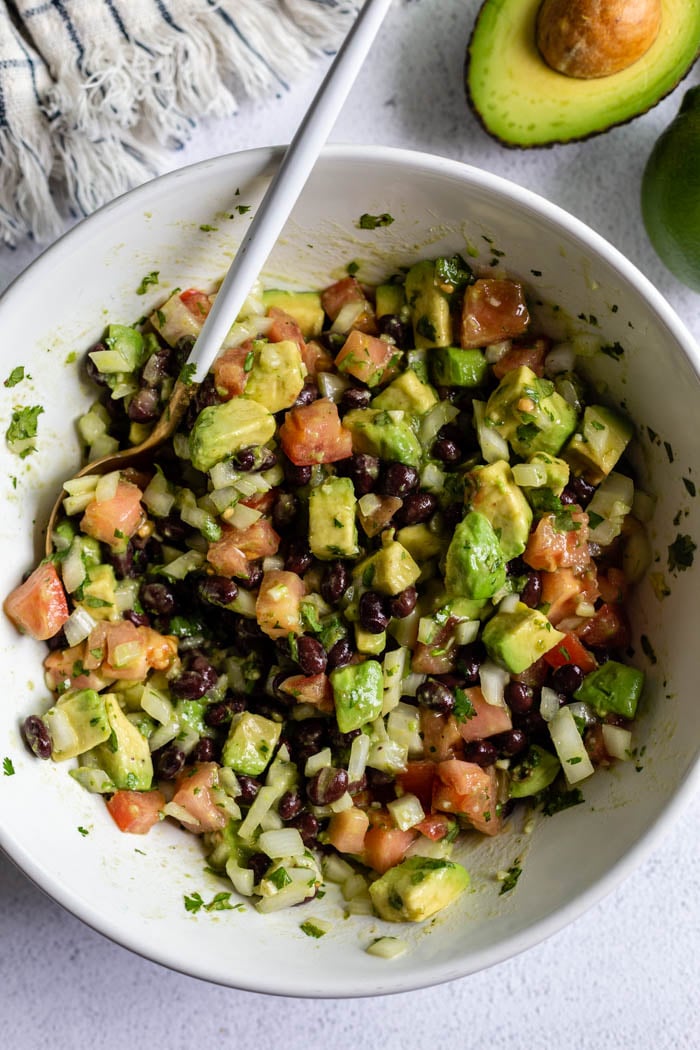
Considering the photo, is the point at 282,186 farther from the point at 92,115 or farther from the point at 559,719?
the point at 559,719

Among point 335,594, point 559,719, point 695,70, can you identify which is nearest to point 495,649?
point 559,719

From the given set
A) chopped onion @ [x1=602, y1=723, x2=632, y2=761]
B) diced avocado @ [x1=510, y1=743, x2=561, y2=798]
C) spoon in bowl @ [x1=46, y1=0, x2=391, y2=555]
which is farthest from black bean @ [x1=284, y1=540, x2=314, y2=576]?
chopped onion @ [x1=602, y1=723, x2=632, y2=761]

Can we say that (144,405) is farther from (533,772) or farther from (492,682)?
(533,772)

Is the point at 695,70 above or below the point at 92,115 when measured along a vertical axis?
above

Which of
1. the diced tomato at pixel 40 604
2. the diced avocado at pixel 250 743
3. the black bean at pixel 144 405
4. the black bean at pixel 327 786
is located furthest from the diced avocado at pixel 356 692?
the black bean at pixel 144 405

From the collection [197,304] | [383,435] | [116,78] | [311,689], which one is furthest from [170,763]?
[116,78]

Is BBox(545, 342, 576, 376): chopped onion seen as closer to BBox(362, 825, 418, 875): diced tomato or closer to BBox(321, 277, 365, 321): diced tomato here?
BBox(321, 277, 365, 321): diced tomato
